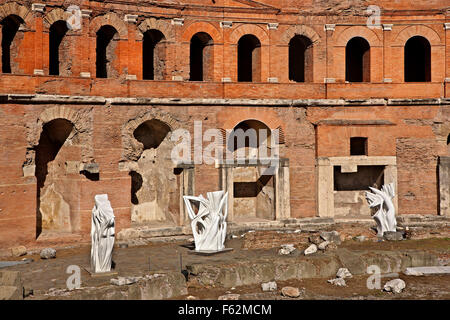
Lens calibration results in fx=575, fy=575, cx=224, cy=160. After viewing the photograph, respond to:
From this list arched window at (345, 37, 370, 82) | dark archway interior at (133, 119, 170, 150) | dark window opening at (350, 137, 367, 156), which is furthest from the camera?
arched window at (345, 37, 370, 82)

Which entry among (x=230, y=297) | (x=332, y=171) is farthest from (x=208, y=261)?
(x=332, y=171)

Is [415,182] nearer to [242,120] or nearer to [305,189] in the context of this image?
[305,189]

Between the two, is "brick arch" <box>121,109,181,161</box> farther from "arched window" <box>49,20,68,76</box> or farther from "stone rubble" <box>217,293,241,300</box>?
"stone rubble" <box>217,293,241,300</box>

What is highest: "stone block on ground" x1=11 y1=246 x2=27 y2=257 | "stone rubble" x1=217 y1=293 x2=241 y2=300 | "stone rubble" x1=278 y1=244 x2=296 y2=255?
"stone rubble" x1=278 y1=244 x2=296 y2=255

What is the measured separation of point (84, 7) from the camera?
1747 cm

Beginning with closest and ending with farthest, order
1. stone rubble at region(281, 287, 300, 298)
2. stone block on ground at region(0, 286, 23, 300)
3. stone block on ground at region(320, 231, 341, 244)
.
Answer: stone block on ground at region(0, 286, 23, 300)
stone rubble at region(281, 287, 300, 298)
stone block on ground at region(320, 231, 341, 244)

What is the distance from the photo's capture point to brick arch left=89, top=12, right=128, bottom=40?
17.7m

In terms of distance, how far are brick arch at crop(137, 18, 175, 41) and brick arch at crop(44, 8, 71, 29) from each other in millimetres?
2382

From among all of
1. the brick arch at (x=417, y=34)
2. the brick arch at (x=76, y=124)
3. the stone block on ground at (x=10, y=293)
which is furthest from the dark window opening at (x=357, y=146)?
the stone block on ground at (x=10, y=293)

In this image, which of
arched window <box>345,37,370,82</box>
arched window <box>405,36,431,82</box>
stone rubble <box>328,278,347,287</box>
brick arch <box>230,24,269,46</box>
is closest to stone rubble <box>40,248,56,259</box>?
stone rubble <box>328,278,347,287</box>

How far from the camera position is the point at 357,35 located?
20125 millimetres

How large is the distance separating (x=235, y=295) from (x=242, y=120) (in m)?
8.54

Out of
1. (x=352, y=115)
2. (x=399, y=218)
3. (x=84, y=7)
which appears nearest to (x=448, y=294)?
(x=399, y=218)

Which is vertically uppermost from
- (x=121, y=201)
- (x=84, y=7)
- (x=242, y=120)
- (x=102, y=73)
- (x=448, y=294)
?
(x=84, y=7)
